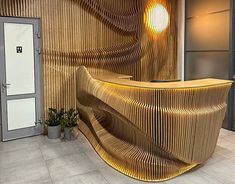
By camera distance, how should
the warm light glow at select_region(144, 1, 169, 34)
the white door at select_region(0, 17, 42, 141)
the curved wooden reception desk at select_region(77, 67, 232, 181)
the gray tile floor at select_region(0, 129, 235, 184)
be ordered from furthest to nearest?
A: the warm light glow at select_region(144, 1, 169, 34) < the white door at select_region(0, 17, 42, 141) < the gray tile floor at select_region(0, 129, 235, 184) < the curved wooden reception desk at select_region(77, 67, 232, 181)

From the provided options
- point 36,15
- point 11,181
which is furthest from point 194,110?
point 36,15

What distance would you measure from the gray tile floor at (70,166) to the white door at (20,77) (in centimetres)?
39

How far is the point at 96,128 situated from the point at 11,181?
1.58 metres

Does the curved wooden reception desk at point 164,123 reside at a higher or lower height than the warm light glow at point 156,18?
lower

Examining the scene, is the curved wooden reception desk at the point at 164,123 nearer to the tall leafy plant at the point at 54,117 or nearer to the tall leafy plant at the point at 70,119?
the tall leafy plant at the point at 70,119

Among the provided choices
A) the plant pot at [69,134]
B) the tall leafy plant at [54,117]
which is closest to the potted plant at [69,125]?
the plant pot at [69,134]

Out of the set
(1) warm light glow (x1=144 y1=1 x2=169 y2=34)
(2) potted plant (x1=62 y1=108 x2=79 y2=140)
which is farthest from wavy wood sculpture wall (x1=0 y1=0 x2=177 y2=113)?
(2) potted plant (x1=62 y1=108 x2=79 y2=140)

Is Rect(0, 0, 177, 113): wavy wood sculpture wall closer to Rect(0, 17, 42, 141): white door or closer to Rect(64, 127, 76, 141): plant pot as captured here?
Rect(0, 17, 42, 141): white door

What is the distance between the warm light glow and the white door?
2540 millimetres

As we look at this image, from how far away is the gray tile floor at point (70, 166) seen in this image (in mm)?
2984

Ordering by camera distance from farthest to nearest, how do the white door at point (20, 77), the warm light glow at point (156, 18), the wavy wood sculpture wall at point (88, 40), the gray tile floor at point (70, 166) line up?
the warm light glow at point (156, 18), the wavy wood sculpture wall at point (88, 40), the white door at point (20, 77), the gray tile floor at point (70, 166)

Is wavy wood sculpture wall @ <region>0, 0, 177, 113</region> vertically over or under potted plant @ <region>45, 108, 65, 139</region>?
over

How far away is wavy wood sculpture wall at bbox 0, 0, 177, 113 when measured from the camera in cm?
465

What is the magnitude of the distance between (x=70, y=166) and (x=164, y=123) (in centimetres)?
151
